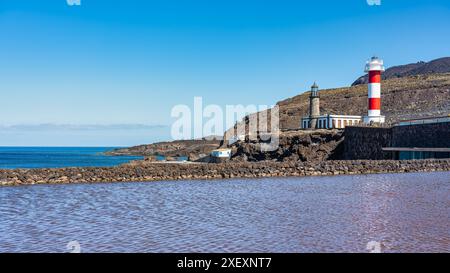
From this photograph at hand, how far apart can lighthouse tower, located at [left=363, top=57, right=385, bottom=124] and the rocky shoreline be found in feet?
62.5

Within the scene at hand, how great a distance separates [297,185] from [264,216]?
9.04 metres

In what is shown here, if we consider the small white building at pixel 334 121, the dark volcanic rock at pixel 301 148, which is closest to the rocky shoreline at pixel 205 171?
the dark volcanic rock at pixel 301 148

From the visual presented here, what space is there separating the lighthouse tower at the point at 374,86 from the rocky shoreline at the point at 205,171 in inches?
750

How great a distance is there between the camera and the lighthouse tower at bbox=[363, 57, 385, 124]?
48.3 m

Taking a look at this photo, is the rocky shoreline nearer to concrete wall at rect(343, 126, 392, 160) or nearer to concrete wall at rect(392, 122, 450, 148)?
concrete wall at rect(392, 122, 450, 148)

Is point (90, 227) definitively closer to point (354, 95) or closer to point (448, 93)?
point (448, 93)

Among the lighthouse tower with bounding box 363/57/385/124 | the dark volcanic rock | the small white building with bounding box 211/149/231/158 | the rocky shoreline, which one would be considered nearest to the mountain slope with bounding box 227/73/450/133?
the small white building with bounding box 211/149/231/158

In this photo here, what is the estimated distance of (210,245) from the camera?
966cm

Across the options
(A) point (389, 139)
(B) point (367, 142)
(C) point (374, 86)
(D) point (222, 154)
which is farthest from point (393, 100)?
(A) point (389, 139)

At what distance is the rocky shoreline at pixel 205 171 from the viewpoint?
77.4 feet

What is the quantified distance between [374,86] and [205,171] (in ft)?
88.8

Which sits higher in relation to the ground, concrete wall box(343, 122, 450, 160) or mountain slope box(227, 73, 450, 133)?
mountain slope box(227, 73, 450, 133)

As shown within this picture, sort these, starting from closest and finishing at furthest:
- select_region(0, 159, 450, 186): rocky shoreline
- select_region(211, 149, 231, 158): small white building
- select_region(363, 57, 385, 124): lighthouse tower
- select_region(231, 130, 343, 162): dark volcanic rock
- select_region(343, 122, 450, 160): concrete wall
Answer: select_region(0, 159, 450, 186): rocky shoreline → select_region(343, 122, 450, 160): concrete wall → select_region(363, 57, 385, 124): lighthouse tower → select_region(231, 130, 343, 162): dark volcanic rock → select_region(211, 149, 231, 158): small white building

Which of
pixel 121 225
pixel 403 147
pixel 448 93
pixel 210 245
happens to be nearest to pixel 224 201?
pixel 121 225
